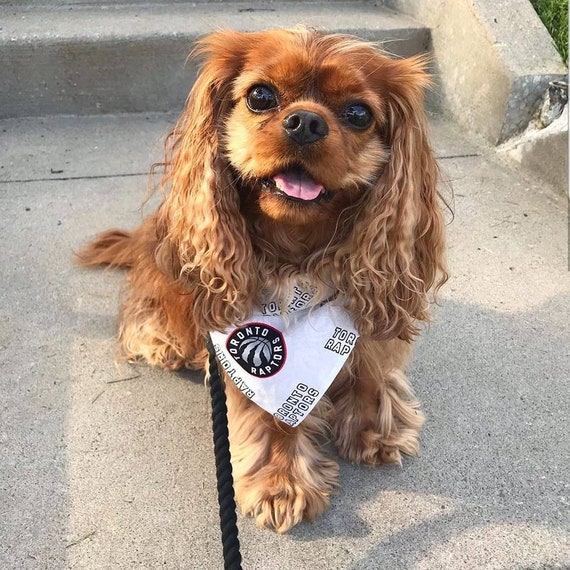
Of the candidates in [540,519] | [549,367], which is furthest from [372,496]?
[549,367]

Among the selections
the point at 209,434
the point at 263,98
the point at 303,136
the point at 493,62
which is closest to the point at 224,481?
the point at 209,434

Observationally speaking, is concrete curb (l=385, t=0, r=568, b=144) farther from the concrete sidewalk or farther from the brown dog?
the brown dog

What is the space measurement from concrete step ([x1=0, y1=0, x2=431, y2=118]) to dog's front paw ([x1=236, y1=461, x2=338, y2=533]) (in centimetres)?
293

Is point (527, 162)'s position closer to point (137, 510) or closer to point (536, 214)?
point (536, 214)

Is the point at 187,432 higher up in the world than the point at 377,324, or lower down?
lower down

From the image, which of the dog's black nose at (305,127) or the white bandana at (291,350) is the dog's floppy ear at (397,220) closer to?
the white bandana at (291,350)

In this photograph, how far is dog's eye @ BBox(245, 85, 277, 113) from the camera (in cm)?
180

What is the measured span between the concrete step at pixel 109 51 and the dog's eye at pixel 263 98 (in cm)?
252

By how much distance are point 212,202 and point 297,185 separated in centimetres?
29

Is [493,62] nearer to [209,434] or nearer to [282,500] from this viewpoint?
[209,434]

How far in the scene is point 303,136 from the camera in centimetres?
163

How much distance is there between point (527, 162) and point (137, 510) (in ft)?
10.6

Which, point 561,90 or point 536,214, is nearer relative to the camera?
point 536,214

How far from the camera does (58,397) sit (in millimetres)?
2500
